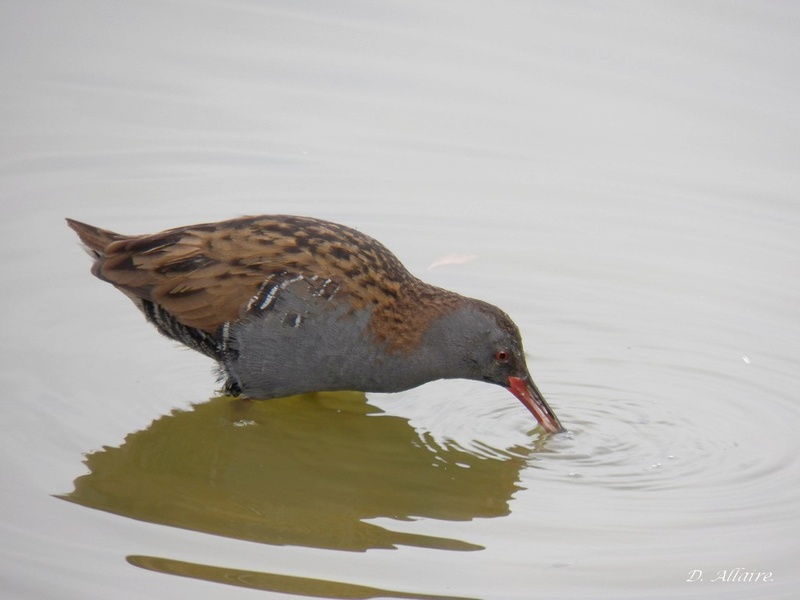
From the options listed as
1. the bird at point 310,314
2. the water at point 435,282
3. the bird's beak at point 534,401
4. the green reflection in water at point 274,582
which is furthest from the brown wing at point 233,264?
the green reflection in water at point 274,582

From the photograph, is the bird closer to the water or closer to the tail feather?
the tail feather

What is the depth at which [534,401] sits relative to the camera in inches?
296

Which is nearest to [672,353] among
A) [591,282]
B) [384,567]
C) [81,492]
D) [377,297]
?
[591,282]

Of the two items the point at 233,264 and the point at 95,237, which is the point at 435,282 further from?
the point at 95,237

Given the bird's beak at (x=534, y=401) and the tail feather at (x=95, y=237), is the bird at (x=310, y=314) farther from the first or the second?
the tail feather at (x=95, y=237)

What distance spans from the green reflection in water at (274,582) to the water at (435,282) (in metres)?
0.02

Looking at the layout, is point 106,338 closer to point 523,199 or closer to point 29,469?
point 29,469

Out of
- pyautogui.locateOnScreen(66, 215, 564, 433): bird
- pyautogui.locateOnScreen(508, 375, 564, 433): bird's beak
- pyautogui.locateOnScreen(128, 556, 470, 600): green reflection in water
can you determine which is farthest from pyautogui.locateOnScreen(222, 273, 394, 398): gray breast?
pyautogui.locateOnScreen(128, 556, 470, 600): green reflection in water

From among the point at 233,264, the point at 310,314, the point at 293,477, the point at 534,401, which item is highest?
the point at 233,264

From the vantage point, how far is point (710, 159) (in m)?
10.7

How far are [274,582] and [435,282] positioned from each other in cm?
365

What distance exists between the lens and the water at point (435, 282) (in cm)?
629

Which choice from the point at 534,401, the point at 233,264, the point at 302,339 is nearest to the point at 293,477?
the point at 302,339

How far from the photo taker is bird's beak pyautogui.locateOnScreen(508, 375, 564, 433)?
7473mm
